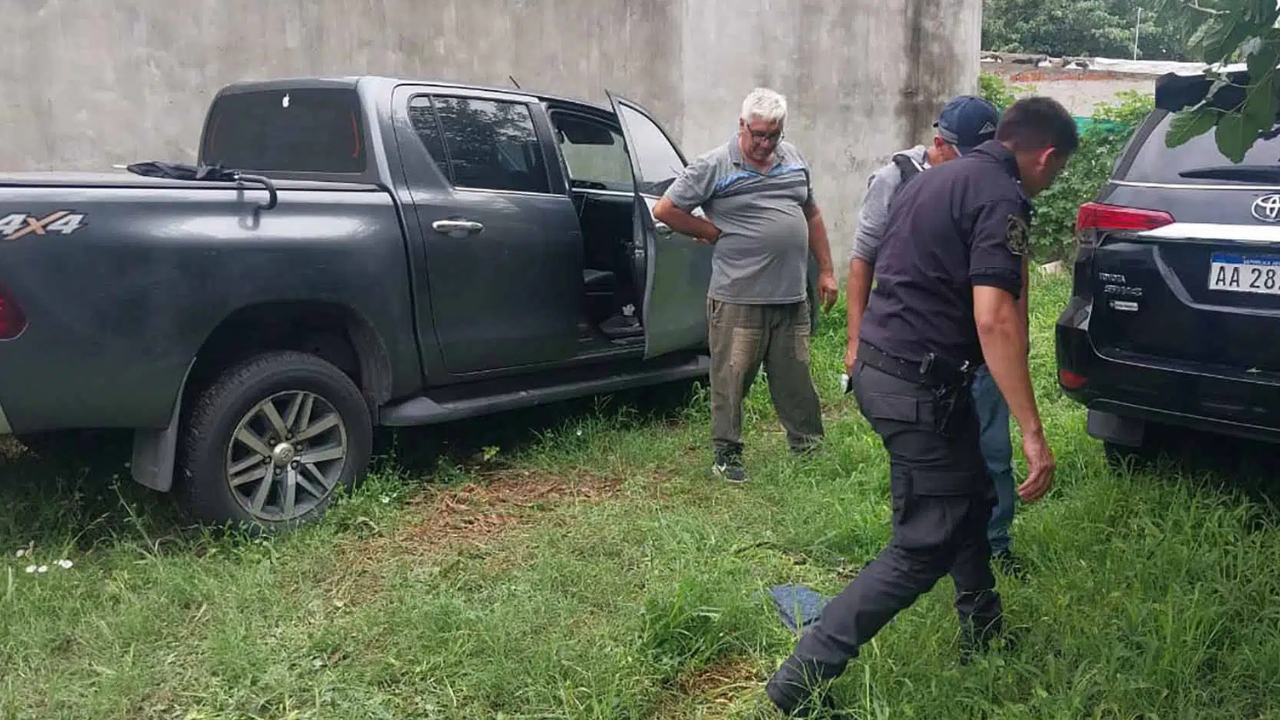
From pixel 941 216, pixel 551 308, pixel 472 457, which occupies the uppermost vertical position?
pixel 941 216

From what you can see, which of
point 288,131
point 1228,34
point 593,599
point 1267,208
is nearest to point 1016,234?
point 1228,34

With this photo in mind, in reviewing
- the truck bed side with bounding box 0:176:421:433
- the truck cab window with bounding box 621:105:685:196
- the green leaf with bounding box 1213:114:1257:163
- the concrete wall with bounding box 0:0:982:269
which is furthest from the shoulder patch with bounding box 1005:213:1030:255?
the concrete wall with bounding box 0:0:982:269

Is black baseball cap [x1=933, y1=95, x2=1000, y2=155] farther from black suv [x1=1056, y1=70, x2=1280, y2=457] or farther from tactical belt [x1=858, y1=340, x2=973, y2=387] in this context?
tactical belt [x1=858, y1=340, x2=973, y2=387]

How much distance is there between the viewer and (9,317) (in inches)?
126

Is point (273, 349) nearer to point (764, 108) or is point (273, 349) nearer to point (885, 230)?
point (764, 108)

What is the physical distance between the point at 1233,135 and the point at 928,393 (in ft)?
2.82

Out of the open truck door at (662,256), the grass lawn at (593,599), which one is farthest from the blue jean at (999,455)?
the open truck door at (662,256)

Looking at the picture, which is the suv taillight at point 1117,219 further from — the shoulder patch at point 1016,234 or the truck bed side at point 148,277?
the truck bed side at point 148,277

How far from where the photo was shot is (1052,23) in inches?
1079

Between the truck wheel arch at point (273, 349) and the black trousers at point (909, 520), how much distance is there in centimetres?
223

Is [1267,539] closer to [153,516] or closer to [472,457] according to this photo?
[472,457]

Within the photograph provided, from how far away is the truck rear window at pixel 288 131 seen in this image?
14.6 ft

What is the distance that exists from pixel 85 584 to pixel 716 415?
252 centimetres

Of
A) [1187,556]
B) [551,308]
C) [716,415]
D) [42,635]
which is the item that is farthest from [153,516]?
[1187,556]
